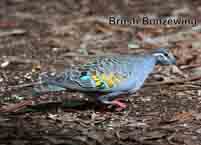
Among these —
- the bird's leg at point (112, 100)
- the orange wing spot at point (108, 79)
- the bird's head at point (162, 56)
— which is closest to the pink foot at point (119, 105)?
the bird's leg at point (112, 100)

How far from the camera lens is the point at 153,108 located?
6.86m

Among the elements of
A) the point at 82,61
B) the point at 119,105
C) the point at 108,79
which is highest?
the point at 82,61

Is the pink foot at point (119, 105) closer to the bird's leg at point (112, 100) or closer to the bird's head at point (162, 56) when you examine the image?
the bird's leg at point (112, 100)

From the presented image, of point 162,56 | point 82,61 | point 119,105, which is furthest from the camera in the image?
point 82,61

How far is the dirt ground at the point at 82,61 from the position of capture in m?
6.14

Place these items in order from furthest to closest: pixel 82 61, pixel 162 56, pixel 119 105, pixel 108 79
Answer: pixel 82 61 → pixel 162 56 → pixel 119 105 → pixel 108 79

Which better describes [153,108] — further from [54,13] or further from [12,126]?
[54,13]

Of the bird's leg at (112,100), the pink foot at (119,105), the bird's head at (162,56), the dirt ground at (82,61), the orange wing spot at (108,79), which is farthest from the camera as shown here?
the bird's head at (162,56)

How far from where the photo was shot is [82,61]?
27.9 ft

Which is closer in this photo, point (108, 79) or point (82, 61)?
point (108, 79)

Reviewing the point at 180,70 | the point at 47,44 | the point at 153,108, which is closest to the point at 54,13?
the point at 47,44

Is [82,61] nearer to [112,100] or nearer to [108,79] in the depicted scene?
[112,100]

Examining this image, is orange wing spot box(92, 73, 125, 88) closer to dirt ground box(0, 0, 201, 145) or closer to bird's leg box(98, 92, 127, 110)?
bird's leg box(98, 92, 127, 110)

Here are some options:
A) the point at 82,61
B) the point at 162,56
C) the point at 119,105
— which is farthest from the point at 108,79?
the point at 82,61
